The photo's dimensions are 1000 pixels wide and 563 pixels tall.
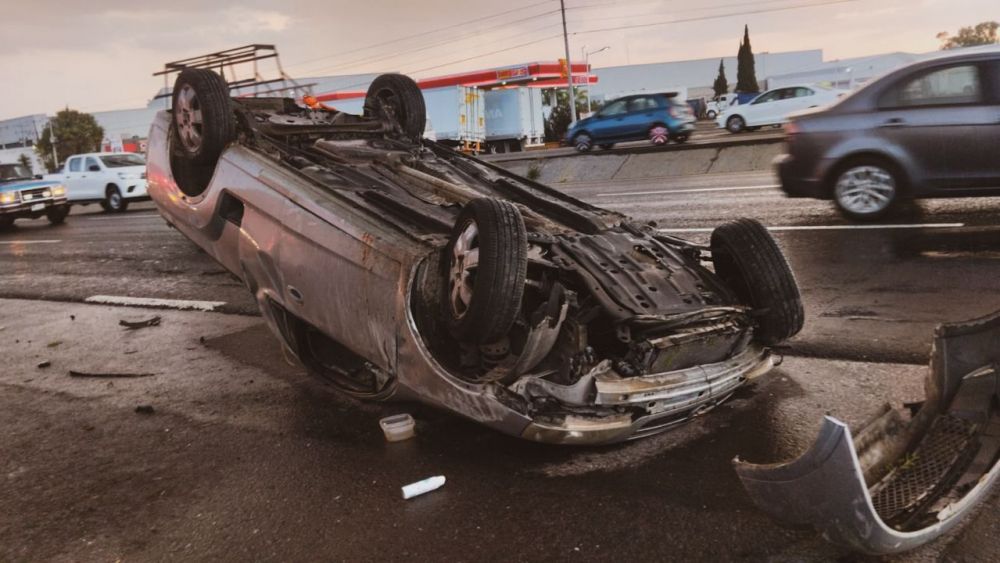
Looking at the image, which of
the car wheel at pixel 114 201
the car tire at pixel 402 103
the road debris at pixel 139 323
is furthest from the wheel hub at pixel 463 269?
the car wheel at pixel 114 201

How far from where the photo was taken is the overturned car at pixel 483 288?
298 cm

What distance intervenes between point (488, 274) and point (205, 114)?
2654 mm

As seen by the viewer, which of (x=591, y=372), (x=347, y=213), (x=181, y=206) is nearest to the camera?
(x=591, y=372)

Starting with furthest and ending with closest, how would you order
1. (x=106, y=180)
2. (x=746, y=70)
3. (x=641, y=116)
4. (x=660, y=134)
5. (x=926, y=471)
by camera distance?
(x=746, y=70), (x=641, y=116), (x=660, y=134), (x=106, y=180), (x=926, y=471)

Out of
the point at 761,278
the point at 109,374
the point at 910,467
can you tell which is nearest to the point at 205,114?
the point at 109,374

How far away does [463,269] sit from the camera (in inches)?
124

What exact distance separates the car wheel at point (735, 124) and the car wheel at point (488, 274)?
2359 cm

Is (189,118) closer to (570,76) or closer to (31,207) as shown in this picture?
(31,207)

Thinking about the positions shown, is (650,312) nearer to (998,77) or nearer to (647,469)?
(647,469)

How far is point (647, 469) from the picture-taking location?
3035 mm

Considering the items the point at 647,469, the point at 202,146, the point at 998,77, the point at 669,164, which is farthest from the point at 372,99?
the point at 669,164

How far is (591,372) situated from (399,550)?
0.98 m

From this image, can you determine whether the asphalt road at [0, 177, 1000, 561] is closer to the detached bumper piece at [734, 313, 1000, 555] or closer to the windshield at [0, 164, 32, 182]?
the detached bumper piece at [734, 313, 1000, 555]

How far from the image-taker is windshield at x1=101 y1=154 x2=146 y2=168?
61.5 feet
